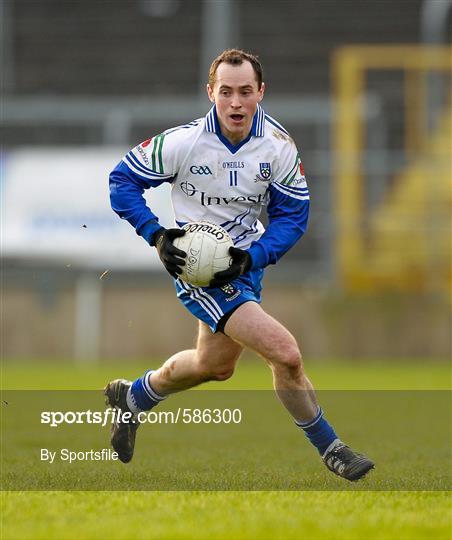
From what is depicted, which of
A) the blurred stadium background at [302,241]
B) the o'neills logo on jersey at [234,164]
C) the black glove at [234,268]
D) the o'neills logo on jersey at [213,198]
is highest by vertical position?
the o'neills logo on jersey at [234,164]

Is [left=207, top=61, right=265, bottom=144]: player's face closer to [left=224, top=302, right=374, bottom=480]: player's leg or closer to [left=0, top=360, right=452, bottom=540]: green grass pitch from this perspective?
[left=224, top=302, right=374, bottom=480]: player's leg

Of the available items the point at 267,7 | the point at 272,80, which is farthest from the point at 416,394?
the point at 267,7

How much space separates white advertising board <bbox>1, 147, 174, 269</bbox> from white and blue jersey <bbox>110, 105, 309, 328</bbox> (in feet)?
32.2

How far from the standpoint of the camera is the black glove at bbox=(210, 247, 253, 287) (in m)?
5.77

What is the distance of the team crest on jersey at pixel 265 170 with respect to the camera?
19.5ft

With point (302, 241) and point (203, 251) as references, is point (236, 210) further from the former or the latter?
point (302, 241)

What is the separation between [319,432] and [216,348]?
26.2 inches

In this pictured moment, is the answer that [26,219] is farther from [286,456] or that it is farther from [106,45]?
[286,456]

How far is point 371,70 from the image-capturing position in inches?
858

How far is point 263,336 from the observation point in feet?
18.6

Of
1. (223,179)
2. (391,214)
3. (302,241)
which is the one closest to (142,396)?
(223,179)

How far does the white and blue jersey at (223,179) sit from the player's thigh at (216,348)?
10.3 inches

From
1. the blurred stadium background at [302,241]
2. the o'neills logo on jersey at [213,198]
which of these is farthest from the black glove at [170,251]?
the blurred stadium background at [302,241]

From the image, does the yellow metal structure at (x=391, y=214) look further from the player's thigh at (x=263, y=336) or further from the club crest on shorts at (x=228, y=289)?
the player's thigh at (x=263, y=336)
